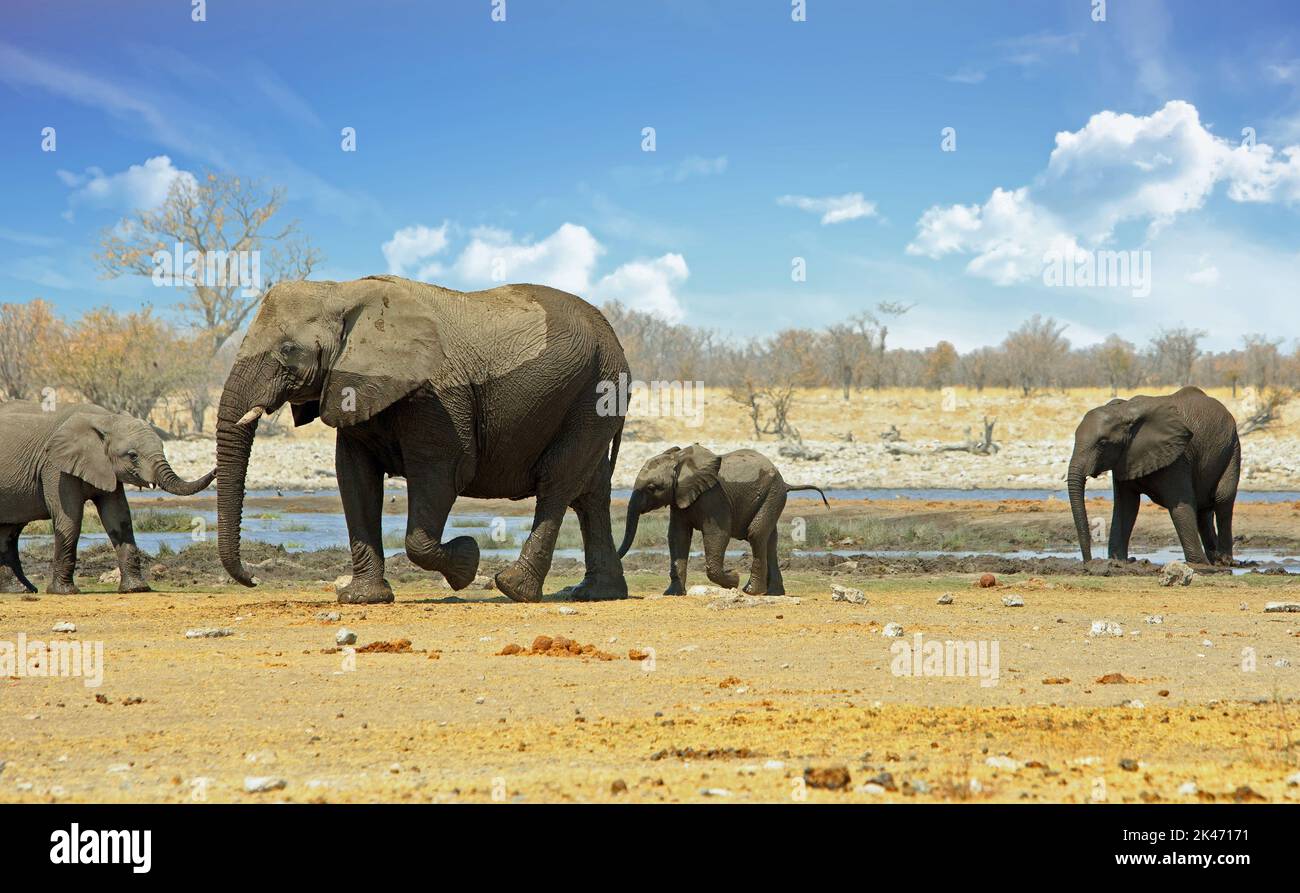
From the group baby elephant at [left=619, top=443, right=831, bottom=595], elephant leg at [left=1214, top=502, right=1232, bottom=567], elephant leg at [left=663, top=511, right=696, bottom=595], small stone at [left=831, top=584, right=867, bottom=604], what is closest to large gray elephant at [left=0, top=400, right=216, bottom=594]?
baby elephant at [left=619, top=443, right=831, bottom=595]

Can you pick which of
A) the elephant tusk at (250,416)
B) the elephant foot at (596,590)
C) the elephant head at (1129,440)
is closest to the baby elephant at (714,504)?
the elephant foot at (596,590)

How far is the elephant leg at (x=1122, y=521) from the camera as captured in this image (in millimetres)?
22234

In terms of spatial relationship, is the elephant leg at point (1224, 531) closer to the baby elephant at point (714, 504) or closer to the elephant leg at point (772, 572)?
the elephant leg at point (772, 572)

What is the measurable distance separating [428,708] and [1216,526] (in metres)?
20.1

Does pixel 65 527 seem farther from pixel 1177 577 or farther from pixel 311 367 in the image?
pixel 1177 577

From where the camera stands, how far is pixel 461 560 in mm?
13789

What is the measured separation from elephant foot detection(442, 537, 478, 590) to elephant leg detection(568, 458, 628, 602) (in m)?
1.66

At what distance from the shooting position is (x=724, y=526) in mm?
17266

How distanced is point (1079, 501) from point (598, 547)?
9.80 meters

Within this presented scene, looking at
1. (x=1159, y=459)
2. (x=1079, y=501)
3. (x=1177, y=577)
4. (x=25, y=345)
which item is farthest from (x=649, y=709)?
(x=25, y=345)

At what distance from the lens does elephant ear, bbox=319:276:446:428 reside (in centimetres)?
1296

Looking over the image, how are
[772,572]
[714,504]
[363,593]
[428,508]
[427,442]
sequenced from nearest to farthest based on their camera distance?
[428,508]
[427,442]
[363,593]
[714,504]
[772,572]

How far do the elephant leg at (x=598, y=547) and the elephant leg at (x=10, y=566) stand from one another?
691 centimetres

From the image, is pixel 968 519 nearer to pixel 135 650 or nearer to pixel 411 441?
pixel 411 441
